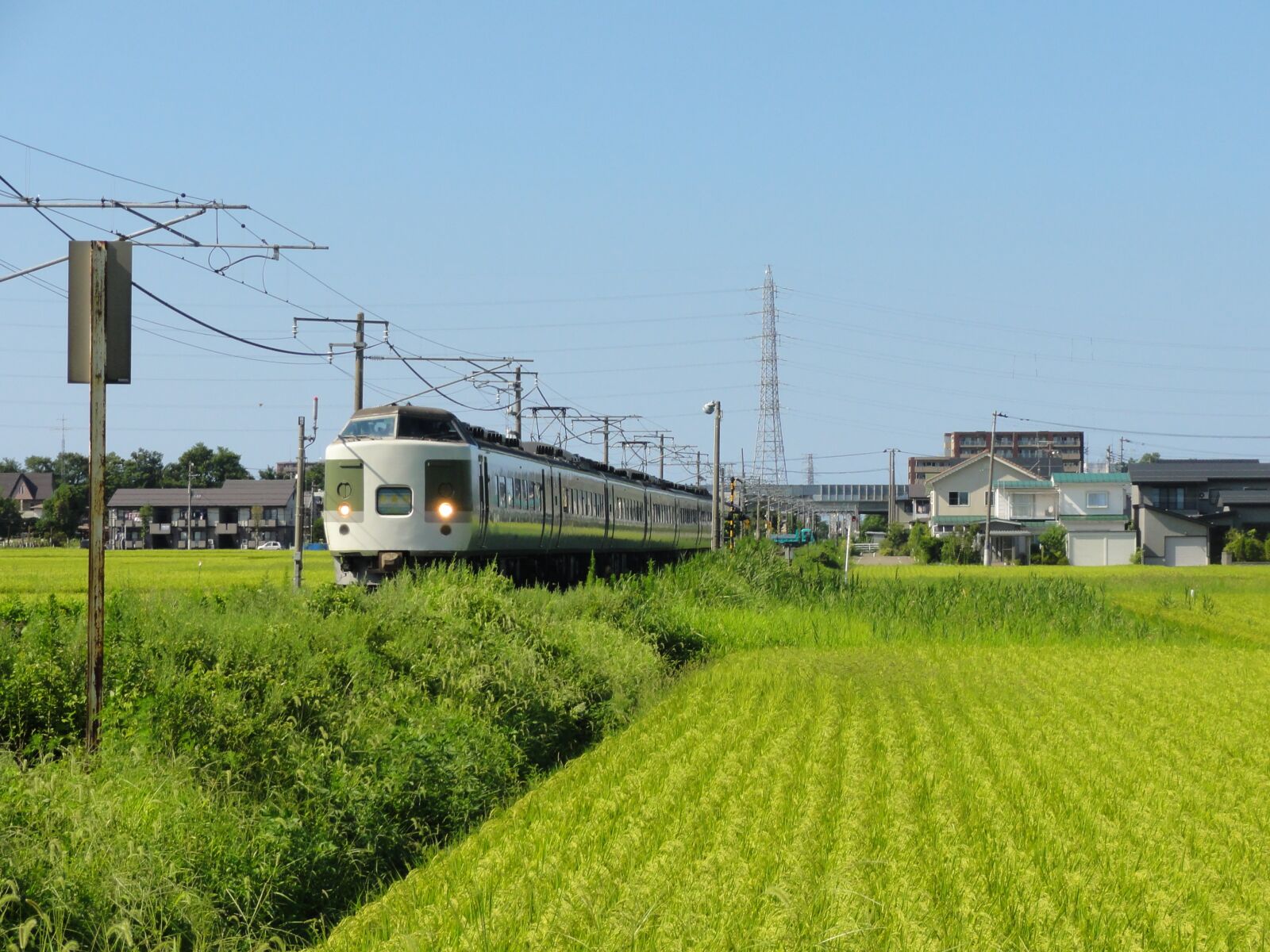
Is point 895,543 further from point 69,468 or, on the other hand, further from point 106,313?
point 106,313

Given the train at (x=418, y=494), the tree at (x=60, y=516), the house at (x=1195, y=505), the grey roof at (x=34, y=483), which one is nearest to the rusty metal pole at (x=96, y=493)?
the train at (x=418, y=494)

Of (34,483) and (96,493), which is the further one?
(34,483)

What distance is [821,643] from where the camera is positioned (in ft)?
68.0

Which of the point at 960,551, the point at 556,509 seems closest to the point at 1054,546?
the point at 960,551

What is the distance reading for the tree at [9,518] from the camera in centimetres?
8656

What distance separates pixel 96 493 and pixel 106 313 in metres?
0.95

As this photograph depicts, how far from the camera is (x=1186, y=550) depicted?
65.0 metres

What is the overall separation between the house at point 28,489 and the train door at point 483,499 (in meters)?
83.8

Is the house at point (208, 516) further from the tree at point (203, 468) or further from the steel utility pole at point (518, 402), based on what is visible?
the steel utility pole at point (518, 402)

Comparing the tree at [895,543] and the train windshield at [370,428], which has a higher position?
the train windshield at [370,428]

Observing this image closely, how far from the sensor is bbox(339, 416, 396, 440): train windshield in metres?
21.5

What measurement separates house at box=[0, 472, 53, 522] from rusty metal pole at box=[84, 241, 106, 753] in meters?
97.1

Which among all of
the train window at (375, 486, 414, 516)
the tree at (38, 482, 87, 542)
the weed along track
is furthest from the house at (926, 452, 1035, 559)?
the weed along track

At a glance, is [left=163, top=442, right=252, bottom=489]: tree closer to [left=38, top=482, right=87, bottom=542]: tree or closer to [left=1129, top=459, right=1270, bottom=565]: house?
[left=38, top=482, right=87, bottom=542]: tree
